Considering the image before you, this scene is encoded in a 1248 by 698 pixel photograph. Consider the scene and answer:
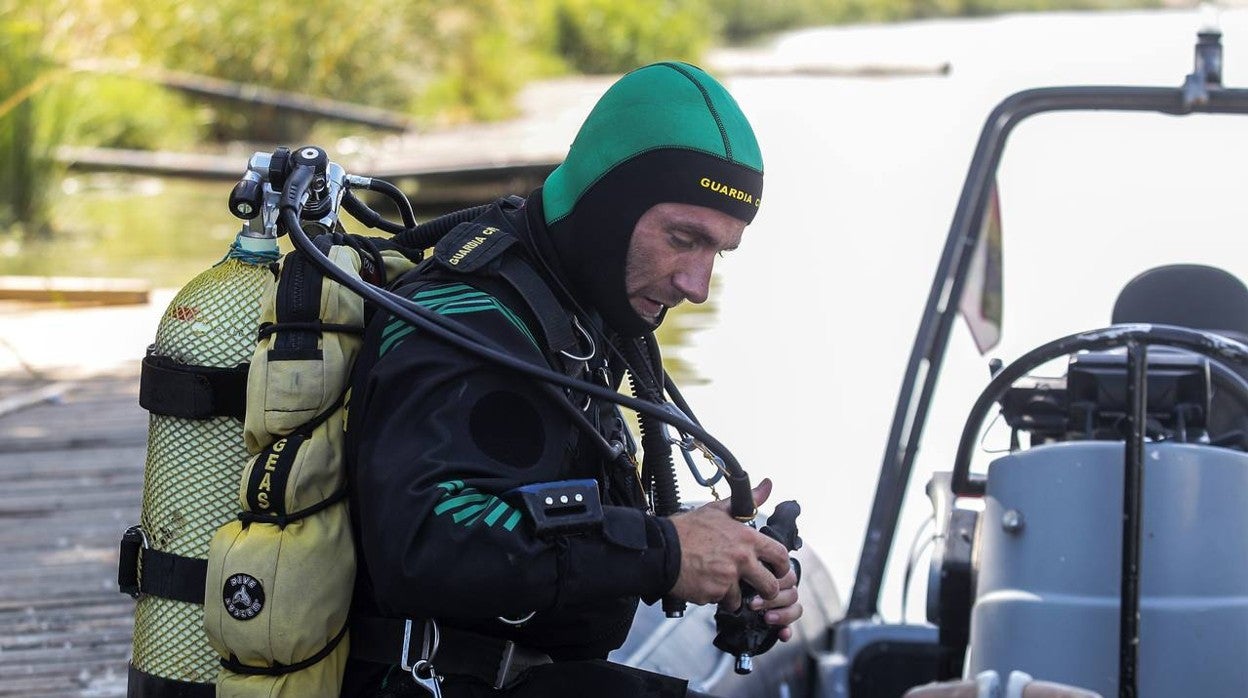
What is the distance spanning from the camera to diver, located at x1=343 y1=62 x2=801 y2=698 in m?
2.28

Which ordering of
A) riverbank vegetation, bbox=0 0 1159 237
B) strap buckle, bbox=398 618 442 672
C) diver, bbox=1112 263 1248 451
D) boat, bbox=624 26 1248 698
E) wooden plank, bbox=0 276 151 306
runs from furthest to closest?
1. riverbank vegetation, bbox=0 0 1159 237
2. wooden plank, bbox=0 276 151 306
3. diver, bbox=1112 263 1248 451
4. boat, bbox=624 26 1248 698
5. strap buckle, bbox=398 618 442 672

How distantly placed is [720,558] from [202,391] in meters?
0.75

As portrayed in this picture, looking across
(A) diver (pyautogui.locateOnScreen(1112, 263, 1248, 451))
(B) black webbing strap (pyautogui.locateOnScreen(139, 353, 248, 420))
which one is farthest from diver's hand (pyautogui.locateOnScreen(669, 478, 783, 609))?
(A) diver (pyautogui.locateOnScreen(1112, 263, 1248, 451))

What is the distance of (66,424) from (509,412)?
5.52m

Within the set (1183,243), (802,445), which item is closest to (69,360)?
(802,445)

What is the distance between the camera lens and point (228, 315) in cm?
251

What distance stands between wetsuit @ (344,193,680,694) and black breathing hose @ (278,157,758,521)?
0.13 ft

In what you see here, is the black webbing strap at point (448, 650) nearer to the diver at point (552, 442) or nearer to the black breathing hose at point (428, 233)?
the diver at point (552, 442)

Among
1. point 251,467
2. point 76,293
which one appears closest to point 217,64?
point 76,293

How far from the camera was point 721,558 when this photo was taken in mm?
2412

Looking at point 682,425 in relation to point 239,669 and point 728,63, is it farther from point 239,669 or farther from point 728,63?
point 728,63

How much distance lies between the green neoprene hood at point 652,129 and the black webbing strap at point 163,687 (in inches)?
32.7

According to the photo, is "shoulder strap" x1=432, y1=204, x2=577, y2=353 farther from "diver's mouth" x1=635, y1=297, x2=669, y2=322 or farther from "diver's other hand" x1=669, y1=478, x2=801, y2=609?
"diver's other hand" x1=669, y1=478, x2=801, y2=609

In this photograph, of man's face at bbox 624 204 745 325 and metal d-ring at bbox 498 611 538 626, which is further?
man's face at bbox 624 204 745 325
